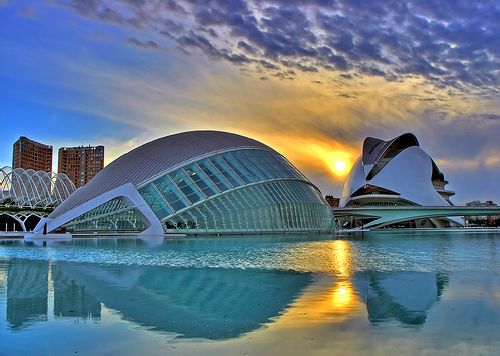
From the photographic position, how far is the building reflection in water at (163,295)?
763cm

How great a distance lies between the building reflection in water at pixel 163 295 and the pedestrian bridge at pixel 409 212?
242 feet

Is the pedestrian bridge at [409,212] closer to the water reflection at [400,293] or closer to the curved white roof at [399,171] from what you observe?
the curved white roof at [399,171]

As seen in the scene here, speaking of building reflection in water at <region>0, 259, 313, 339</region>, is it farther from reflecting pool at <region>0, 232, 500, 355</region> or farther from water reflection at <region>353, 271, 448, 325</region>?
water reflection at <region>353, 271, 448, 325</region>

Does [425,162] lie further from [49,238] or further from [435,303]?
[435,303]

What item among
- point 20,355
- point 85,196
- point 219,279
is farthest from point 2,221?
point 20,355

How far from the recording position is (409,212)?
8344 cm

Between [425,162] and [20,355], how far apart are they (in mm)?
99479

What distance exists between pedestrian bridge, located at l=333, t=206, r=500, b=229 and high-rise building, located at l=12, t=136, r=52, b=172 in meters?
97.8

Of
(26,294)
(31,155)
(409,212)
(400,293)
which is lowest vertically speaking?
(400,293)

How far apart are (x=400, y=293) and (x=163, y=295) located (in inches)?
200

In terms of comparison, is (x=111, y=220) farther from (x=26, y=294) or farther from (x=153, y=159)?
(x=26, y=294)

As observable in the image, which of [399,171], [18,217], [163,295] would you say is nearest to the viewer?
[163,295]

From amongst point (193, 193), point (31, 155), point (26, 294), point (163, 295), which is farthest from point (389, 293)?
point (31, 155)

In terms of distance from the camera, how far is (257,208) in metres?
43.3
